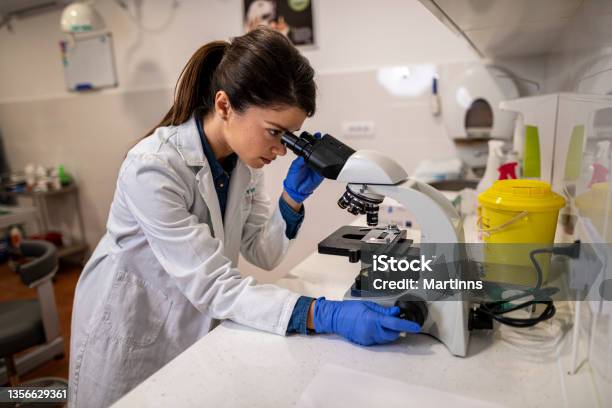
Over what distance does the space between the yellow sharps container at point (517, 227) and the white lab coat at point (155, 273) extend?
18.2 inches

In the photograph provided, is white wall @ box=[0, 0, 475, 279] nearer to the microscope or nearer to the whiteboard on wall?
the whiteboard on wall

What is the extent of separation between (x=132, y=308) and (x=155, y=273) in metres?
0.10

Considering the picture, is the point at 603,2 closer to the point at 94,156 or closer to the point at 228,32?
the point at 228,32

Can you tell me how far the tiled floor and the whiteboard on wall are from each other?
1.54 m

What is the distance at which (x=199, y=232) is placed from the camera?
879 millimetres

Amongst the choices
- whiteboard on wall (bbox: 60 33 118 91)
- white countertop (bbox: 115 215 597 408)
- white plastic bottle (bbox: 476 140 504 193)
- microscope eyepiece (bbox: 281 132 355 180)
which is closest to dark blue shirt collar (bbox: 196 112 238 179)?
microscope eyepiece (bbox: 281 132 355 180)

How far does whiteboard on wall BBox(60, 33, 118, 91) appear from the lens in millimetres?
3078

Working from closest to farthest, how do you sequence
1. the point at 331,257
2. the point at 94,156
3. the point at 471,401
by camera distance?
1. the point at 471,401
2. the point at 331,257
3. the point at 94,156

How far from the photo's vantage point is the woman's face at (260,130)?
0.96 metres

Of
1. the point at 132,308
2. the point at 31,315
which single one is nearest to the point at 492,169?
the point at 132,308

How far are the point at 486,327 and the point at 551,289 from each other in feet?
0.54

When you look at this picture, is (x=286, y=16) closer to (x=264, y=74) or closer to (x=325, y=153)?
(x=264, y=74)

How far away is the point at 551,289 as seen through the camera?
0.84m

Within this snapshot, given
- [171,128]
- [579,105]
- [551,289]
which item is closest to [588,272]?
[551,289]
